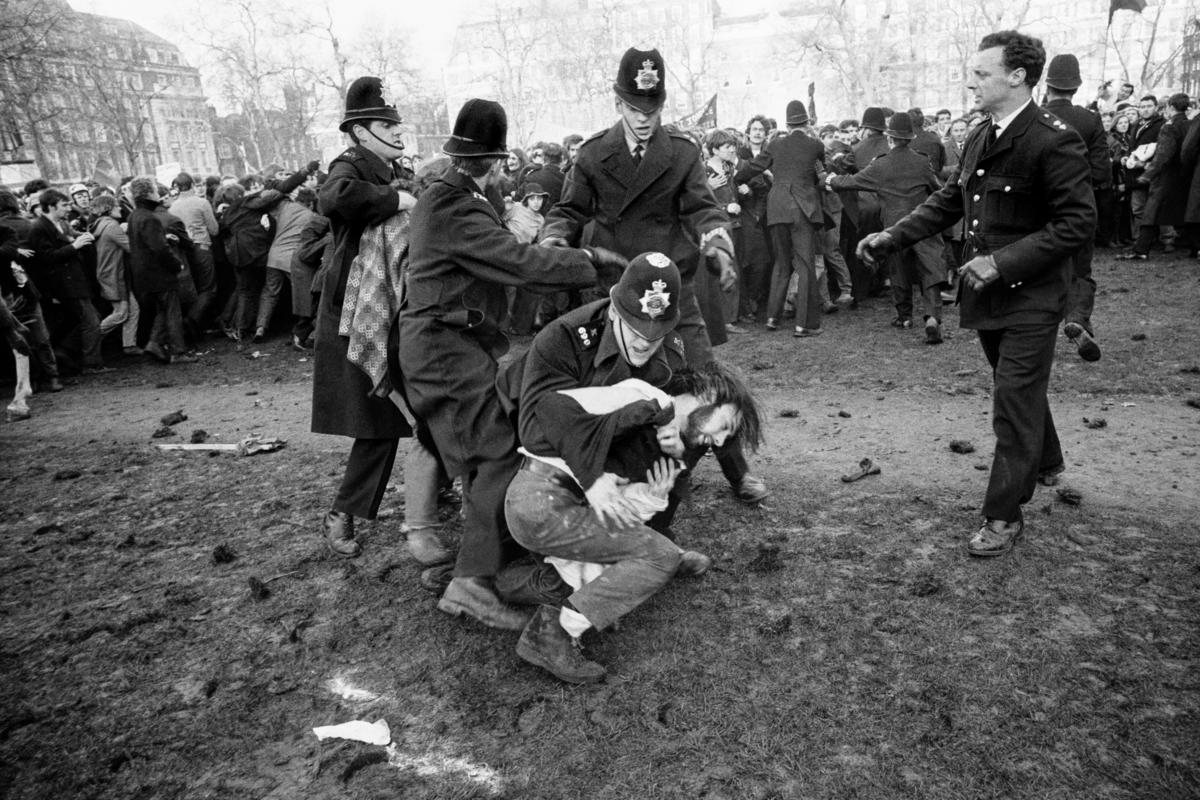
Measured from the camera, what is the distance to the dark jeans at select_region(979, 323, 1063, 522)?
3.96 metres

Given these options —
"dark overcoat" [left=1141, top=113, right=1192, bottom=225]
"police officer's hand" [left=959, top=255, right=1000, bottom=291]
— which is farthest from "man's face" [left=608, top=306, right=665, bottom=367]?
"dark overcoat" [left=1141, top=113, right=1192, bottom=225]

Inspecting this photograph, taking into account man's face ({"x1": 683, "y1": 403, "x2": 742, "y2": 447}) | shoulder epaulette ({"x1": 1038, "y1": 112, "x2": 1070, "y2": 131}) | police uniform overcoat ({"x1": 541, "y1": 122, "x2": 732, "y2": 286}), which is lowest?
man's face ({"x1": 683, "y1": 403, "x2": 742, "y2": 447})

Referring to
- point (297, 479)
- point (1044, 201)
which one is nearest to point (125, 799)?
point (297, 479)

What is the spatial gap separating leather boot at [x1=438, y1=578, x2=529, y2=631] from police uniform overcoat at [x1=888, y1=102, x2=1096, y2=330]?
8.19 ft

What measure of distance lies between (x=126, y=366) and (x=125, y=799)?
8883mm

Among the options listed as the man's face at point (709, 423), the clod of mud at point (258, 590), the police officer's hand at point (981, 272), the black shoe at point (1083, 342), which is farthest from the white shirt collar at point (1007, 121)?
the clod of mud at point (258, 590)

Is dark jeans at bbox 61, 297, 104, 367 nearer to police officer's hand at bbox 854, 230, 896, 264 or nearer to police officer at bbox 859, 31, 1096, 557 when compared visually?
police officer's hand at bbox 854, 230, 896, 264

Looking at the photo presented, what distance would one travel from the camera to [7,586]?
452 centimetres

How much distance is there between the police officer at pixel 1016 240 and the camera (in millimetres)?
3781

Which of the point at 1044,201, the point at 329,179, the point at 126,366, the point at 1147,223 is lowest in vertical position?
the point at 126,366

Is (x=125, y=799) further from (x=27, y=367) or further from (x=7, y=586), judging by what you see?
(x=27, y=367)

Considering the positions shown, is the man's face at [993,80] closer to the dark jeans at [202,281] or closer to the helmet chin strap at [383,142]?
the helmet chin strap at [383,142]

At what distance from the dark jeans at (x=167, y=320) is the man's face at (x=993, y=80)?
9233mm

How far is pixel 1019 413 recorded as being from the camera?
3992 millimetres
